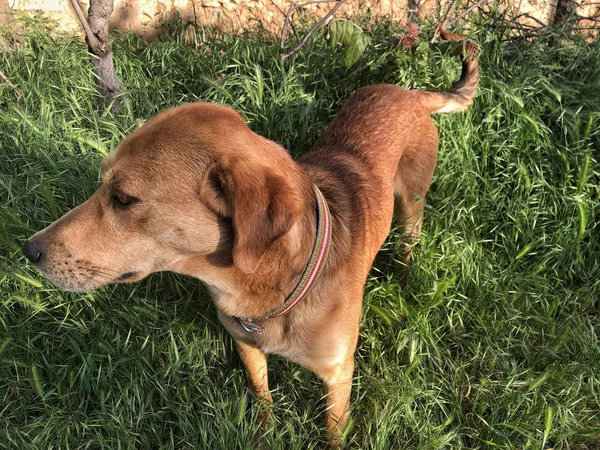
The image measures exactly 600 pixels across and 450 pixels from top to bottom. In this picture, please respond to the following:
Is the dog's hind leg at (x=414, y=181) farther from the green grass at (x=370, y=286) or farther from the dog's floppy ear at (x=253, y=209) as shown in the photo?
the dog's floppy ear at (x=253, y=209)

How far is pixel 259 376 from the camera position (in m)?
3.02

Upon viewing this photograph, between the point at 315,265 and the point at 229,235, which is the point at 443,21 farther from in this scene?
the point at 229,235

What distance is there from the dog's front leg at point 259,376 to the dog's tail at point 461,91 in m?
2.10

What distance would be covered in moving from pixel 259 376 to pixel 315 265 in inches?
36.2

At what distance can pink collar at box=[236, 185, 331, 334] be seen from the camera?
7.95 feet

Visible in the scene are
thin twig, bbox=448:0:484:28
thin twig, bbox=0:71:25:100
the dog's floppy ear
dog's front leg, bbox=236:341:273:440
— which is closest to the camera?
the dog's floppy ear

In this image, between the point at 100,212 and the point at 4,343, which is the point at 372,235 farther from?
the point at 4,343

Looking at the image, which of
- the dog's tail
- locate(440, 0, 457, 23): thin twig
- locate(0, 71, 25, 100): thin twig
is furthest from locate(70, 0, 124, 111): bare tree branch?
locate(440, 0, 457, 23): thin twig

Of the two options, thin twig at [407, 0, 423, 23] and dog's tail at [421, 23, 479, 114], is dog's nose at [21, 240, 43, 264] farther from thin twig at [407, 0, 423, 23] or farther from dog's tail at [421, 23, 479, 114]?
thin twig at [407, 0, 423, 23]

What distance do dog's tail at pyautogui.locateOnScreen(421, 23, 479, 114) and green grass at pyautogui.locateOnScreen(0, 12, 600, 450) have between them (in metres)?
0.27

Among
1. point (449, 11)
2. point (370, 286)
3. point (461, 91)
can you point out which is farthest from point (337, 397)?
point (449, 11)

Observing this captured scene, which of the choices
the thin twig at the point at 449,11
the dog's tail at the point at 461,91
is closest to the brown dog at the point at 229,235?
the dog's tail at the point at 461,91

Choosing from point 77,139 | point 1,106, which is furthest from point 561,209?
A: point 1,106

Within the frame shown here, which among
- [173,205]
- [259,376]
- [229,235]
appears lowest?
[259,376]
